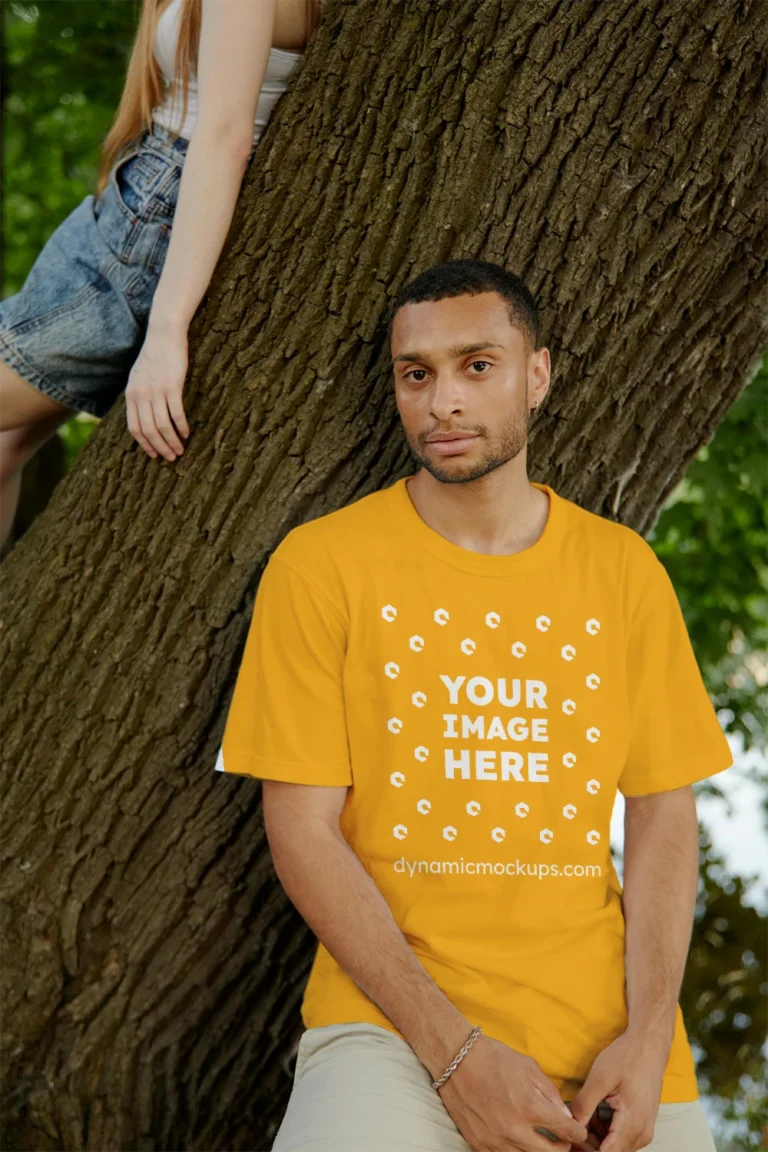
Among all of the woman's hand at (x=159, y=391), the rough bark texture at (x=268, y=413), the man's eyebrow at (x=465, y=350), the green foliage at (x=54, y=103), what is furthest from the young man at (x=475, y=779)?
the green foliage at (x=54, y=103)

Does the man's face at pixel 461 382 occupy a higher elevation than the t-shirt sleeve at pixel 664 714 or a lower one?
higher

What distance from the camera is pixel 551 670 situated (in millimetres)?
2357

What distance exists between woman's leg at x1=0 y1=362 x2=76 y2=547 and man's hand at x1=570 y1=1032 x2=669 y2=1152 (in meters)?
1.92

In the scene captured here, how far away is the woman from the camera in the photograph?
250 centimetres

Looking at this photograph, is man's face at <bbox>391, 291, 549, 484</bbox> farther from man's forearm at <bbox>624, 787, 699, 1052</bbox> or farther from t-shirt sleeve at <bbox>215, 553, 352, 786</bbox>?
man's forearm at <bbox>624, 787, 699, 1052</bbox>

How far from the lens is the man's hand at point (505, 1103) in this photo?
202cm

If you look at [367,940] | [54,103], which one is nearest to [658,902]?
[367,940]

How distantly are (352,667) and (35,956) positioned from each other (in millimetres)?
1068

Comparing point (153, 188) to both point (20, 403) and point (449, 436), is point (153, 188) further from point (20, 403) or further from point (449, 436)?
point (449, 436)

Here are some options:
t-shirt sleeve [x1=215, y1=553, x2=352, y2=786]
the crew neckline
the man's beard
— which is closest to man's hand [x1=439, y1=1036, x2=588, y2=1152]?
t-shirt sleeve [x1=215, y1=553, x2=352, y2=786]

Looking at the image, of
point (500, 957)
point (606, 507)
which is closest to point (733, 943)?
point (606, 507)

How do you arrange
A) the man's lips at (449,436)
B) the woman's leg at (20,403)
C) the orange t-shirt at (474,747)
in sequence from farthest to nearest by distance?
the woman's leg at (20,403), the man's lips at (449,436), the orange t-shirt at (474,747)

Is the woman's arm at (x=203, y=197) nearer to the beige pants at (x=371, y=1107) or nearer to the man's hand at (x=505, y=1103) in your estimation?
the beige pants at (x=371, y=1107)

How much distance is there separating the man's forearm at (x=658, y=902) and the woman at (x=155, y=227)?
4.40 ft
